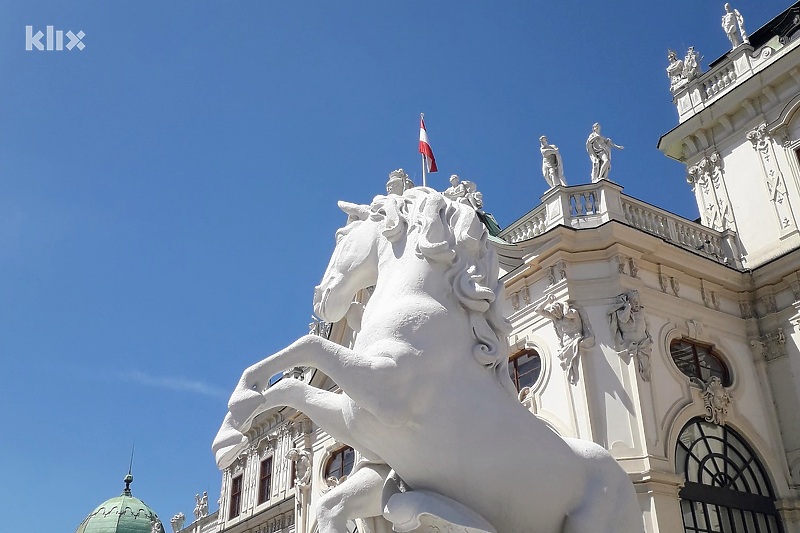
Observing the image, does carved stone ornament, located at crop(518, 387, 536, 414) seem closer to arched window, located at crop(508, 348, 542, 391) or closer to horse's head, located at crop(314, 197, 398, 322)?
arched window, located at crop(508, 348, 542, 391)

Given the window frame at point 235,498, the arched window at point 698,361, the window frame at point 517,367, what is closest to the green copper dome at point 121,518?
the window frame at point 235,498

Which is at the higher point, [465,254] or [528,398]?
[528,398]

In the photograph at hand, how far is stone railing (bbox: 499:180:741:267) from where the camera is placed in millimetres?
15617

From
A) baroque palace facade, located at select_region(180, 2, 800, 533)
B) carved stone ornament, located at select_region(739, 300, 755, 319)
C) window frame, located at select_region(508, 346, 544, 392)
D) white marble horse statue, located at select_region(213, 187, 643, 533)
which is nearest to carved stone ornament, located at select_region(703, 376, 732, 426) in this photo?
baroque palace facade, located at select_region(180, 2, 800, 533)

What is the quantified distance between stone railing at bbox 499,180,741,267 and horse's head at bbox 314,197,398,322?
11.1 meters

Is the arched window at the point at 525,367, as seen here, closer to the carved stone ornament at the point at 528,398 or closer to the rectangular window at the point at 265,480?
the carved stone ornament at the point at 528,398

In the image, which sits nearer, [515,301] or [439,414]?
[439,414]

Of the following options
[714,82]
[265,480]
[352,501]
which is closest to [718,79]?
[714,82]

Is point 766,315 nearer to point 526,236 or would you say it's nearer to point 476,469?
point 526,236

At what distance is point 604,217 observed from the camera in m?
15.4

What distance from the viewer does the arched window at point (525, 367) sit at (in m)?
15.2

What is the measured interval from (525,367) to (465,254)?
38.5ft

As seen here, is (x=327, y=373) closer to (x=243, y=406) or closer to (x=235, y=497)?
(x=243, y=406)

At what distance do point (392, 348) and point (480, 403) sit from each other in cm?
52
